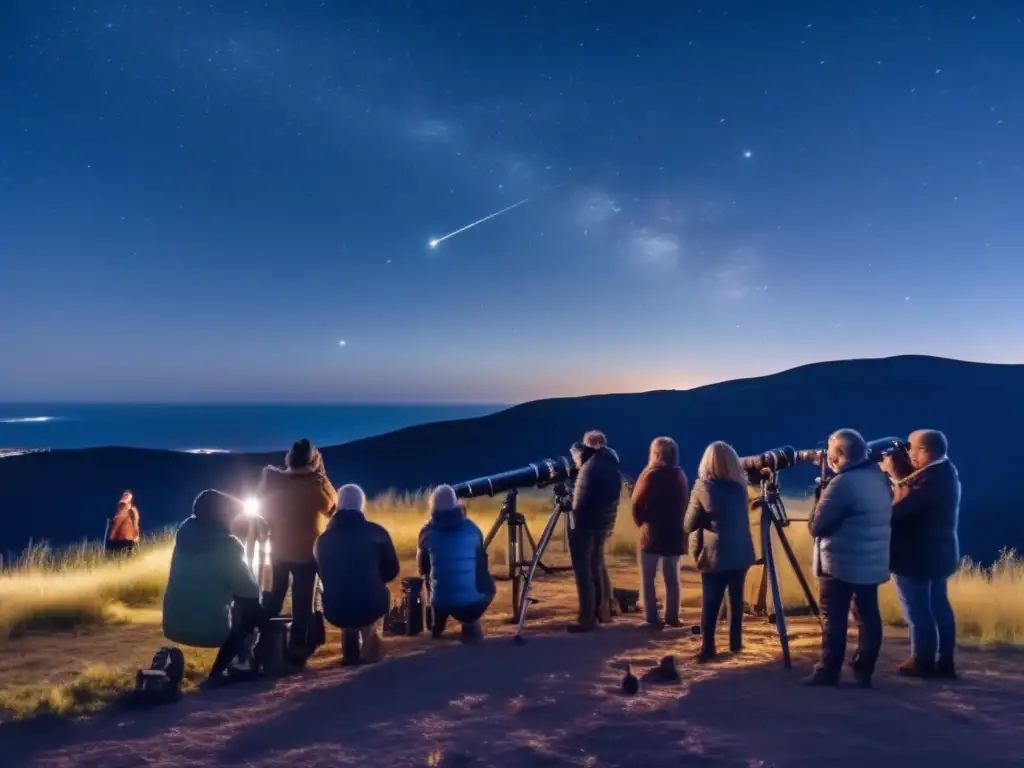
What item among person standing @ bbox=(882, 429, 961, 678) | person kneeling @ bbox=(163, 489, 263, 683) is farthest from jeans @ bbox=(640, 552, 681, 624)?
person kneeling @ bbox=(163, 489, 263, 683)

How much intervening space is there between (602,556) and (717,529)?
198cm

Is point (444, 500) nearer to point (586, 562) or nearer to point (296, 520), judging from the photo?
point (296, 520)

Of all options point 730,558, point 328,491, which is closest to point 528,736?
point 730,558

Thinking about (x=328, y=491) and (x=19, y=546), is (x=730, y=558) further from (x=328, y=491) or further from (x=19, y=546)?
(x=19, y=546)

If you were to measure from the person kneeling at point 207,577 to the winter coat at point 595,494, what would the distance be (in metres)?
3.23

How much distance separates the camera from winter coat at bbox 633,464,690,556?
25.3 ft

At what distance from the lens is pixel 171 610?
6359 millimetres

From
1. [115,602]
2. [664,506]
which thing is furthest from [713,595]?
[115,602]

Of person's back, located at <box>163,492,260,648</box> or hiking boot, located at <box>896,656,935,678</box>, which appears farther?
person's back, located at <box>163,492,260,648</box>

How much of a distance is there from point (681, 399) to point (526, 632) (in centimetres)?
6711

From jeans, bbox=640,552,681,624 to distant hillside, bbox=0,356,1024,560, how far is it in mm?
23809

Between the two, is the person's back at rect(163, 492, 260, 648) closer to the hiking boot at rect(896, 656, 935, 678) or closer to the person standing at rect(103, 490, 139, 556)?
the hiking boot at rect(896, 656, 935, 678)

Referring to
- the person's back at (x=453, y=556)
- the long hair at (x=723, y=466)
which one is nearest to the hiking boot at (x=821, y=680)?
the long hair at (x=723, y=466)

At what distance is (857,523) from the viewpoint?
552 cm
